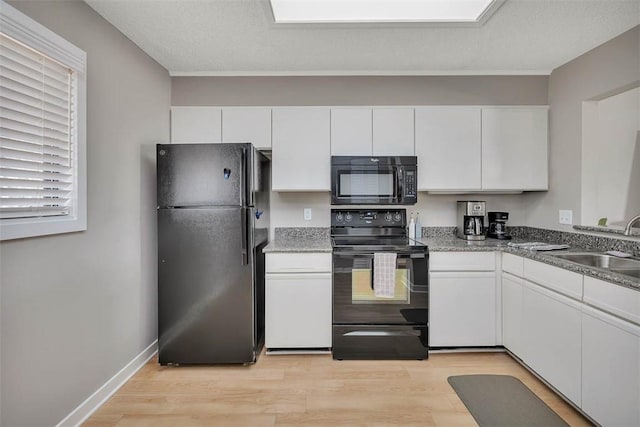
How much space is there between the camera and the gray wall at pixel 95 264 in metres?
1.56

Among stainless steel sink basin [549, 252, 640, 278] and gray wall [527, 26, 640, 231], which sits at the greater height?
gray wall [527, 26, 640, 231]

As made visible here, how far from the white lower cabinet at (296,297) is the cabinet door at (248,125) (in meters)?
1.05

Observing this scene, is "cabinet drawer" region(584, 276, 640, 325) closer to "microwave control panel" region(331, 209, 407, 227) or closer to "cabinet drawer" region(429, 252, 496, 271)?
"cabinet drawer" region(429, 252, 496, 271)

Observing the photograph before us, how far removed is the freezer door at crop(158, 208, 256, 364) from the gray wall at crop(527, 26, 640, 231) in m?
2.58

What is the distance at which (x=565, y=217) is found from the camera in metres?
2.78

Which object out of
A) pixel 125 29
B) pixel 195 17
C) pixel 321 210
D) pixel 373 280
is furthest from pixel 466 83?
pixel 125 29

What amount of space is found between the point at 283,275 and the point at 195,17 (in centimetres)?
186

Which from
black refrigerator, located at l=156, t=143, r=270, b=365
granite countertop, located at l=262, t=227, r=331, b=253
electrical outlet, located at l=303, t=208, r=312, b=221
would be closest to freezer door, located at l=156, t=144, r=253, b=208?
black refrigerator, located at l=156, t=143, r=270, b=365

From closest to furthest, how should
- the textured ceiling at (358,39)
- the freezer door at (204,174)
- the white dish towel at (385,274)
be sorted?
the textured ceiling at (358,39) < the freezer door at (204,174) < the white dish towel at (385,274)

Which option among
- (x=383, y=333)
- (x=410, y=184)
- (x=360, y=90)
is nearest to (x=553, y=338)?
(x=383, y=333)

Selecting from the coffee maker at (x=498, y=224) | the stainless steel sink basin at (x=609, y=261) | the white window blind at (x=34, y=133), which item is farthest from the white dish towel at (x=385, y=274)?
the white window blind at (x=34, y=133)

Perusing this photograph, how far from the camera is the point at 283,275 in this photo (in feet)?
8.73

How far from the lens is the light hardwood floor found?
1.95 meters

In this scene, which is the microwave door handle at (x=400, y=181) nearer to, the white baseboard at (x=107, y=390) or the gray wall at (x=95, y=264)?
the gray wall at (x=95, y=264)
